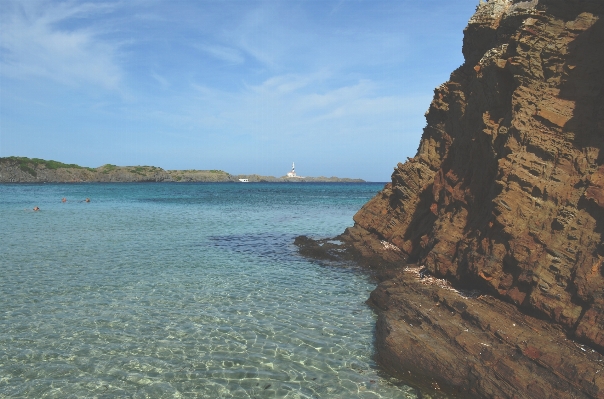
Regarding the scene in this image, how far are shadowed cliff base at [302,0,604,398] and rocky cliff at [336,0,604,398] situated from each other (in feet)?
0.09

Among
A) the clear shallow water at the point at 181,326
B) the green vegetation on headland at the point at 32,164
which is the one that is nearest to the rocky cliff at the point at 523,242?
the clear shallow water at the point at 181,326

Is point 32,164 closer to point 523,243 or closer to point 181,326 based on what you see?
point 181,326

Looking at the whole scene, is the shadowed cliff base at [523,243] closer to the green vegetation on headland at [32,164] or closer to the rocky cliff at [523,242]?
the rocky cliff at [523,242]

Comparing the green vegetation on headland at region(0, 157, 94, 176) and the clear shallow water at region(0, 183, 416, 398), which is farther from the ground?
the green vegetation on headland at region(0, 157, 94, 176)

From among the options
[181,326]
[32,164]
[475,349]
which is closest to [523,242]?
[475,349]

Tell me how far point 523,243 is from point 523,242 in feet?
0.10

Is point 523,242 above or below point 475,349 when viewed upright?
above

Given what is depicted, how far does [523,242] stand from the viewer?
1080 cm

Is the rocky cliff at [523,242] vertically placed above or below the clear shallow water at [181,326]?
above

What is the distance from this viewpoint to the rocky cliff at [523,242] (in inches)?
343

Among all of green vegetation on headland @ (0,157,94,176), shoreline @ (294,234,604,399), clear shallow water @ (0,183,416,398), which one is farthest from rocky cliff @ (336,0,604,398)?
green vegetation on headland @ (0,157,94,176)

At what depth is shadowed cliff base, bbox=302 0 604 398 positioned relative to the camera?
8.70 meters

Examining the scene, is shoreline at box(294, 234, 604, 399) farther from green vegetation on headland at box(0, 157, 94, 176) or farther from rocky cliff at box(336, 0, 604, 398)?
green vegetation on headland at box(0, 157, 94, 176)

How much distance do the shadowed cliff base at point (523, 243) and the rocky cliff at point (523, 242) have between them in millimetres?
28
